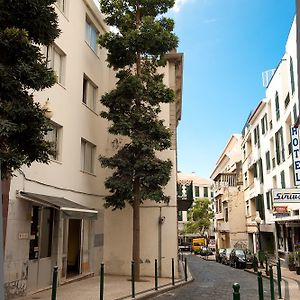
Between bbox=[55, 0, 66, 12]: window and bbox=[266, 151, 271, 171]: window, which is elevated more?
bbox=[55, 0, 66, 12]: window

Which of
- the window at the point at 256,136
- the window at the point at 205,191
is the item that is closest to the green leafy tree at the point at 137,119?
the window at the point at 256,136

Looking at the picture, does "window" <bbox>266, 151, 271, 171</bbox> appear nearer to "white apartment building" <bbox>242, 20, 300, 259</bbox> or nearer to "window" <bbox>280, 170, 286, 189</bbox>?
"white apartment building" <bbox>242, 20, 300, 259</bbox>

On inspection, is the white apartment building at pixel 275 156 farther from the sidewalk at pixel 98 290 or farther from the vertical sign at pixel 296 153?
the sidewalk at pixel 98 290

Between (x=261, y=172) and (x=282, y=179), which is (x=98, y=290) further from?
(x=261, y=172)

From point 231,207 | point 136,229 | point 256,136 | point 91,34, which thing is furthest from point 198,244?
point 91,34

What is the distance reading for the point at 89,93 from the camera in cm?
1872

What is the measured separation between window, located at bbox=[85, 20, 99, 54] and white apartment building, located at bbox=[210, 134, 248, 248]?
31450 millimetres

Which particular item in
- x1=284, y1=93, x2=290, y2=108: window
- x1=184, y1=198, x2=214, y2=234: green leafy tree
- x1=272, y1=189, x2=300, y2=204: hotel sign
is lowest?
x1=272, y1=189, x2=300, y2=204: hotel sign

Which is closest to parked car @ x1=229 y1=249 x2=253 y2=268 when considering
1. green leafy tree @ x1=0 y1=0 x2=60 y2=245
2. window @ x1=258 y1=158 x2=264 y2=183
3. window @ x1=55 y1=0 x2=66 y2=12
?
window @ x1=258 y1=158 x2=264 y2=183

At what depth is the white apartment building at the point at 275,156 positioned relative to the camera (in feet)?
81.8

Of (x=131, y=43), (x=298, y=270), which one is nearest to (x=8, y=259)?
(x=131, y=43)

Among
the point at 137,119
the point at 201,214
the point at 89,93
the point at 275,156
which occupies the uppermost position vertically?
the point at 89,93

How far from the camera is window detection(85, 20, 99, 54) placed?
1880 cm

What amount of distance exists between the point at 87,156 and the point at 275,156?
17713 millimetres
